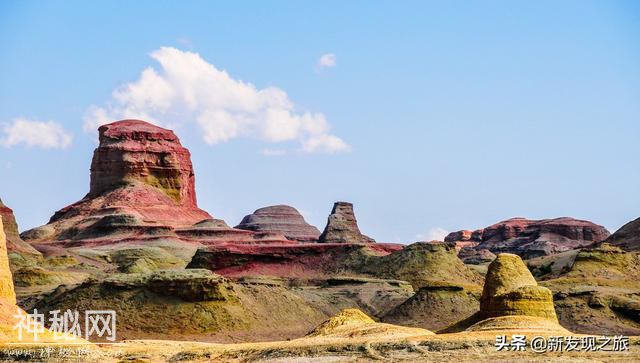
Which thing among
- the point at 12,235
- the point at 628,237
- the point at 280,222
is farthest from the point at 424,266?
the point at 280,222

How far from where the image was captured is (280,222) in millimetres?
171000

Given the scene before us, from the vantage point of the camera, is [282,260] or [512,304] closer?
[512,304]

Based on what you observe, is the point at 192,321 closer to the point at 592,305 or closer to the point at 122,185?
the point at 592,305

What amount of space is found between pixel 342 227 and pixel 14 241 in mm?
40237

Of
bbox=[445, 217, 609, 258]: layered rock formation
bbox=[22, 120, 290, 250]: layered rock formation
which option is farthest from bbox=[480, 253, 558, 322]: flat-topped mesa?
bbox=[445, 217, 609, 258]: layered rock formation

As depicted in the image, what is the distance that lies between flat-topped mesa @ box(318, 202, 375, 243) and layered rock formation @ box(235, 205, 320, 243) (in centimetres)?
3117

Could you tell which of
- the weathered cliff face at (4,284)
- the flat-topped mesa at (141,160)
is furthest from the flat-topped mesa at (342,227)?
the weathered cliff face at (4,284)

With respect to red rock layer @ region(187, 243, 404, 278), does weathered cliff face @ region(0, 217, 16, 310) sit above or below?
below

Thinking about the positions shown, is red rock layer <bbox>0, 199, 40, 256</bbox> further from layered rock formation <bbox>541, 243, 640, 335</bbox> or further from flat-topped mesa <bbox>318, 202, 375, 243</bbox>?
layered rock formation <bbox>541, 243, 640, 335</bbox>

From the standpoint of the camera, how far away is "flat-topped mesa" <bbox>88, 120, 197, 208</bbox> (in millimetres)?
126750

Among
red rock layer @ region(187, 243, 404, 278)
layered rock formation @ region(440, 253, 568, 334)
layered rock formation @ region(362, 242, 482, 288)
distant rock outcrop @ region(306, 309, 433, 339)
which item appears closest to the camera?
distant rock outcrop @ region(306, 309, 433, 339)

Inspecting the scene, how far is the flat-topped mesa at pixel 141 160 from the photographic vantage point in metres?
127

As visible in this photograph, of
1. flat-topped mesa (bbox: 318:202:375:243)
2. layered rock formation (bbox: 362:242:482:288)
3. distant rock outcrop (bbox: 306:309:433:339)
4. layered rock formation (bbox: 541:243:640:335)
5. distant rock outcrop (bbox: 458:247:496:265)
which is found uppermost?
flat-topped mesa (bbox: 318:202:375:243)

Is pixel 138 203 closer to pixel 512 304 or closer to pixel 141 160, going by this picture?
pixel 141 160
